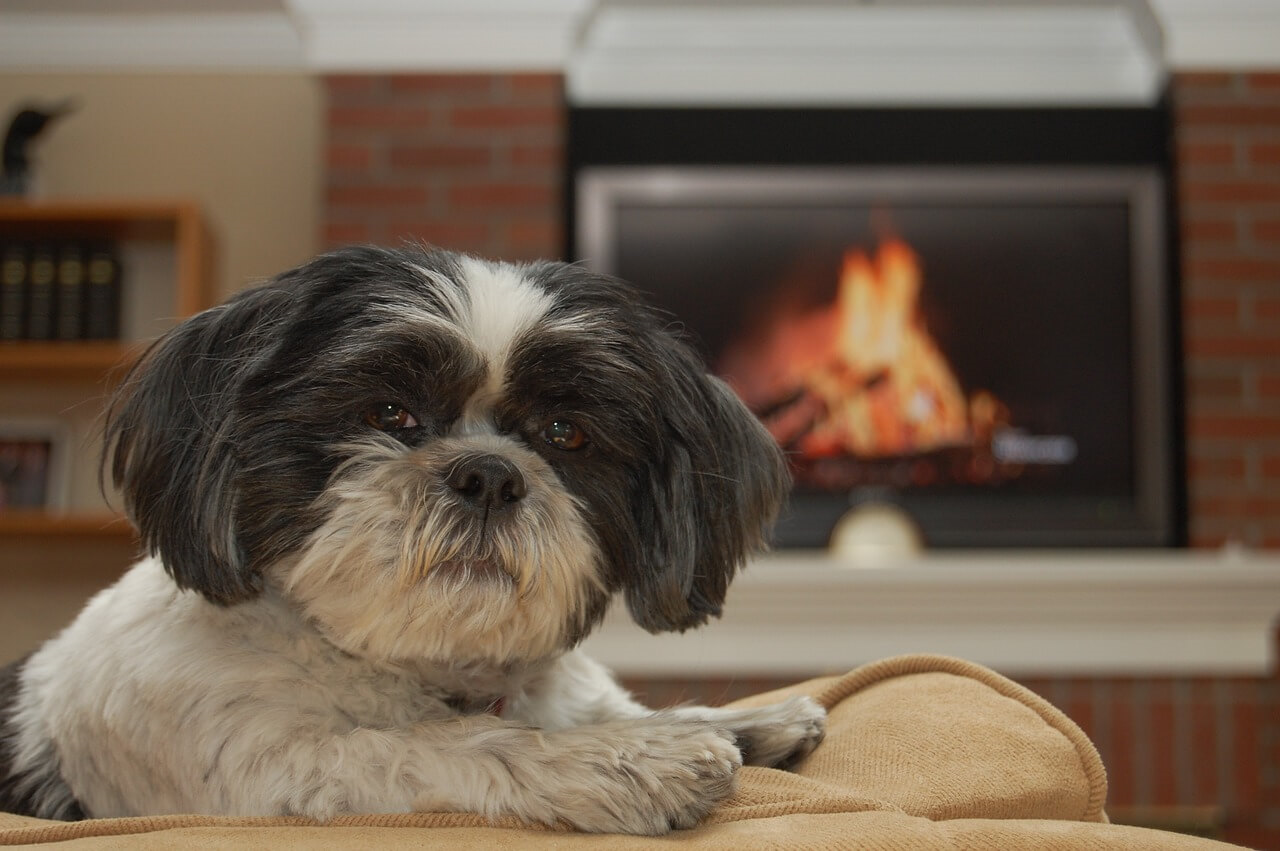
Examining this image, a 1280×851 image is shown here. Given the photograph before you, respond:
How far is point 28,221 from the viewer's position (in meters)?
4.62

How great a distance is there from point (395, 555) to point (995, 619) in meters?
3.14

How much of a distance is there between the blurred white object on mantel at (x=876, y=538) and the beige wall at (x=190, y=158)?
7.17ft

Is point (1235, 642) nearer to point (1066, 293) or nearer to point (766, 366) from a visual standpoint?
point (1066, 293)

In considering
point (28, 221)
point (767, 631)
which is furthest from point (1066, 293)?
point (28, 221)

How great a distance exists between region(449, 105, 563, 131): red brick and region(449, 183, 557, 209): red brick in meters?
0.21

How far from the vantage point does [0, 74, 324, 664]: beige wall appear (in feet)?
16.1

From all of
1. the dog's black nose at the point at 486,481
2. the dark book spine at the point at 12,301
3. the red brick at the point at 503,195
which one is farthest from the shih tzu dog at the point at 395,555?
the dark book spine at the point at 12,301

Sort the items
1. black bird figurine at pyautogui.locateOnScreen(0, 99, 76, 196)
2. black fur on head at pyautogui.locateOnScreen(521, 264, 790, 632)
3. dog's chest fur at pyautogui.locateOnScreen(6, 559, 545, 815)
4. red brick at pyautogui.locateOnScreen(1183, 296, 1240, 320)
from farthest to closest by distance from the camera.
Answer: black bird figurine at pyautogui.locateOnScreen(0, 99, 76, 196) < red brick at pyautogui.locateOnScreen(1183, 296, 1240, 320) < black fur on head at pyautogui.locateOnScreen(521, 264, 790, 632) < dog's chest fur at pyautogui.locateOnScreen(6, 559, 545, 815)

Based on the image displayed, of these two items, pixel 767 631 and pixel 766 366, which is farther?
pixel 766 366

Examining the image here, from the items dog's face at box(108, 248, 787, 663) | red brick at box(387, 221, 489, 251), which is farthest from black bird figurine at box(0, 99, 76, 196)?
dog's face at box(108, 248, 787, 663)

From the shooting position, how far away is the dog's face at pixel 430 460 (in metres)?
1.18

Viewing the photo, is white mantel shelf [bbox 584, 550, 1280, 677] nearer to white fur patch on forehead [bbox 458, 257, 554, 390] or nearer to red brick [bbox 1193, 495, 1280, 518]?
red brick [bbox 1193, 495, 1280, 518]

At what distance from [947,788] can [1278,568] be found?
3.29 metres

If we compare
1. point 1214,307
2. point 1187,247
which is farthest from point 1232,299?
point 1187,247
